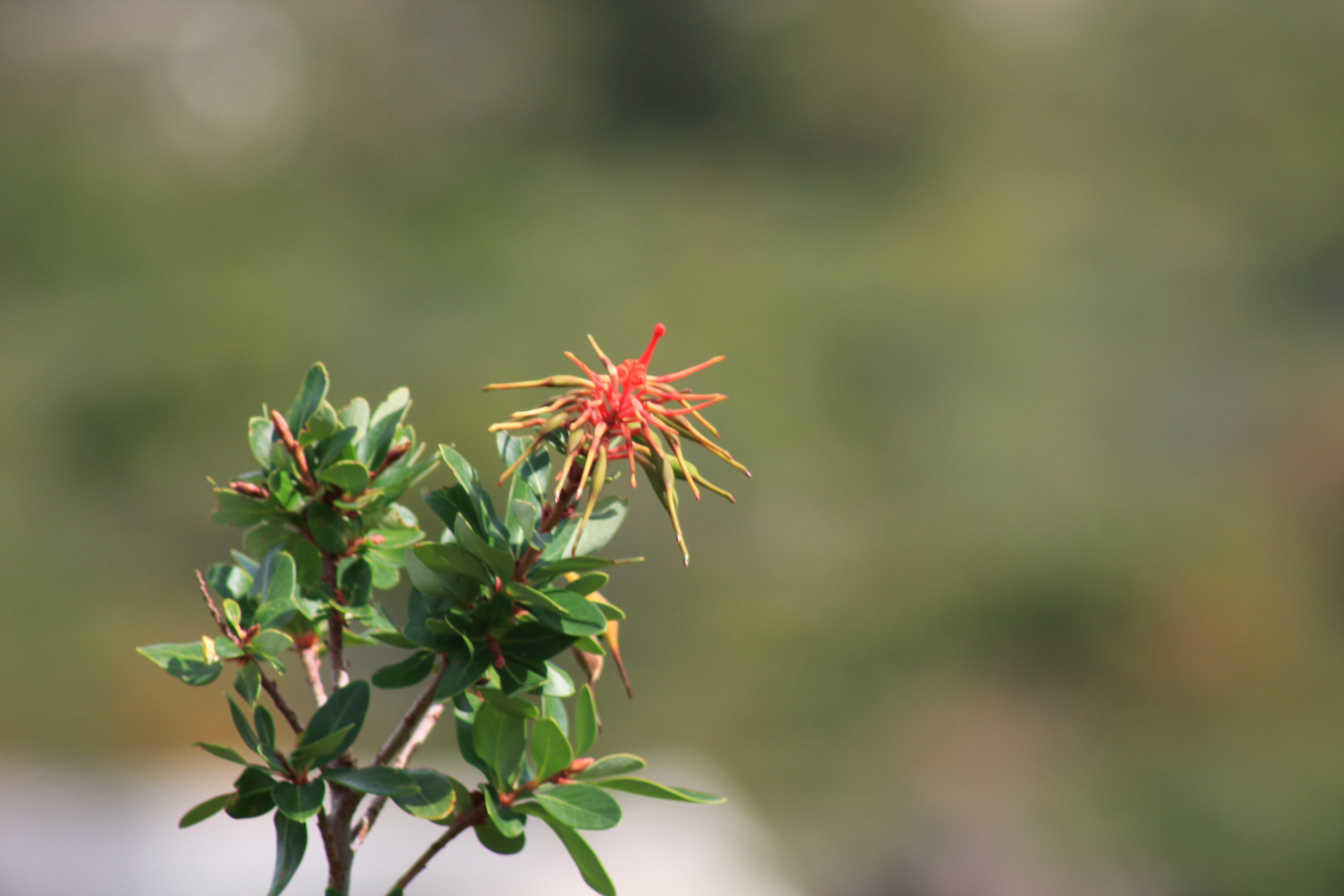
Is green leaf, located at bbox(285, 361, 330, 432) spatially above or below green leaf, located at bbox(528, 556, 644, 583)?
above

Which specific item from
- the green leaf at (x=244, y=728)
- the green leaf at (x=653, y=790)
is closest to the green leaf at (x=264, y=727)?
the green leaf at (x=244, y=728)

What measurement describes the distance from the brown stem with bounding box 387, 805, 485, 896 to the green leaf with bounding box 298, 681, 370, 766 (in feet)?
0.15

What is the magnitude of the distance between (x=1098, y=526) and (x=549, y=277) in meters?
2.37

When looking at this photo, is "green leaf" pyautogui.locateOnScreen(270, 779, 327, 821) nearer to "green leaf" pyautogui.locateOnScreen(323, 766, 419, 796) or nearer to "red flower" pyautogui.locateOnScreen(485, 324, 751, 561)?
"green leaf" pyautogui.locateOnScreen(323, 766, 419, 796)

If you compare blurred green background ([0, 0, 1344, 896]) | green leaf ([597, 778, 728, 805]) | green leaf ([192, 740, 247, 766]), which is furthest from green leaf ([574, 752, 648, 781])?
blurred green background ([0, 0, 1344, 896])

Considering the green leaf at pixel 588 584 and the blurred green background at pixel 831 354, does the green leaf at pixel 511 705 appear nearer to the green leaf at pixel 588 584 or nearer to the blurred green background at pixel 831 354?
the green leaf at pixel 588 584

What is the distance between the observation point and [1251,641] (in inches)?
141

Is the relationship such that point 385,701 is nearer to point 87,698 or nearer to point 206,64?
point 87,698

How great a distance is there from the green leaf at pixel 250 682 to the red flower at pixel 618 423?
0.33ft

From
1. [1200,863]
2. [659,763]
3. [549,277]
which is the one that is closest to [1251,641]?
[1200,863]

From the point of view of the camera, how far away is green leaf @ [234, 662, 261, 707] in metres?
0.28

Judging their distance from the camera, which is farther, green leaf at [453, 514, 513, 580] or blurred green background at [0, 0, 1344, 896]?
blurred green background at [0, 0, 1344, 896]

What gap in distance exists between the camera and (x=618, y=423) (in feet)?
0.86

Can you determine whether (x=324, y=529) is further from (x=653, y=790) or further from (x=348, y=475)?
(x=653, y=790)
